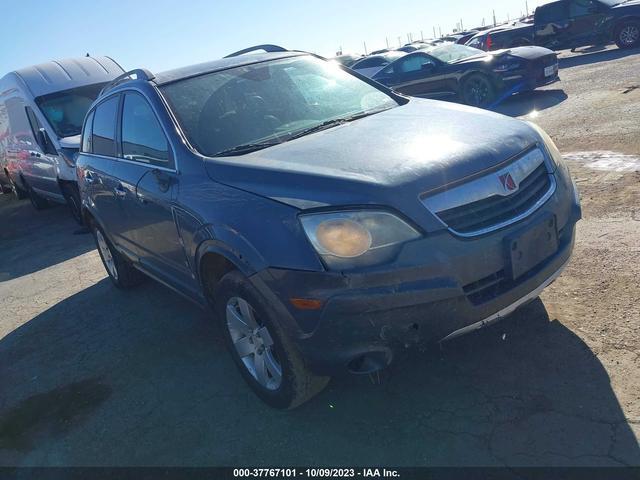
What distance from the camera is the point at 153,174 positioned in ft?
11.9

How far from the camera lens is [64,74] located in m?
9.50

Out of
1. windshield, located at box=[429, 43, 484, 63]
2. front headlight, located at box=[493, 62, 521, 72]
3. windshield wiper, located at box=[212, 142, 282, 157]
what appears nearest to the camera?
windshield wiper, located at box=[212, 142, 282, 157]

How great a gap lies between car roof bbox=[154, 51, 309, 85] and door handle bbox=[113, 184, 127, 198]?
2.77 ft

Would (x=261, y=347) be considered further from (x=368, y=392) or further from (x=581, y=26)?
(x=581, y=26)

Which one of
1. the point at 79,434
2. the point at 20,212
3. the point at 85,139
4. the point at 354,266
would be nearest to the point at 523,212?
the point at 354,266

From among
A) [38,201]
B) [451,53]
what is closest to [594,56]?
[451,53]

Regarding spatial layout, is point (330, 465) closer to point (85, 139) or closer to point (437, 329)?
point (437, 329)

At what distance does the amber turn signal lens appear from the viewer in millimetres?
2518

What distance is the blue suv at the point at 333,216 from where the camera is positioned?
2.50 m

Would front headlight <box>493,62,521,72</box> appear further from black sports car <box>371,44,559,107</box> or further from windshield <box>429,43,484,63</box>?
windshield <box>429,43,484,63</box>

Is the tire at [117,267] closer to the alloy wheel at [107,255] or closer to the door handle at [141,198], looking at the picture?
the alloy wheel at [107,255]

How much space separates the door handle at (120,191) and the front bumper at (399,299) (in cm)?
196

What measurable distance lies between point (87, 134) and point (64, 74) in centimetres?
489

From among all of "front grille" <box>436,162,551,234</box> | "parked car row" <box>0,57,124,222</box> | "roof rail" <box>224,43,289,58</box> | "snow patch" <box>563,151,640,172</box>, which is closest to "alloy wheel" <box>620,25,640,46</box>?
"snow patch" <box>563,151,640,172</box>
